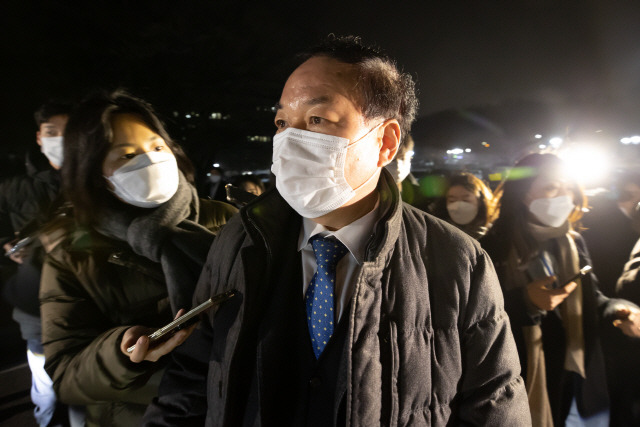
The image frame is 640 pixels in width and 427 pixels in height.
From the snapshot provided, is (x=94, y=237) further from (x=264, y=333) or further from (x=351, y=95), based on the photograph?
(x=351, y=95)

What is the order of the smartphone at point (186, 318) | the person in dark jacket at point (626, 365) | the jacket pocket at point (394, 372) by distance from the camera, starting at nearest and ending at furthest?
the jacket pocket at point (394, 372)
the smartphone at point (186, 318)
the person in dark jacket at point (626, 365)

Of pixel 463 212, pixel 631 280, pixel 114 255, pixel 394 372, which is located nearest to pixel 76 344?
pixel 114 255

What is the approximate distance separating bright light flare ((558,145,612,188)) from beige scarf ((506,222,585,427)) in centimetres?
85

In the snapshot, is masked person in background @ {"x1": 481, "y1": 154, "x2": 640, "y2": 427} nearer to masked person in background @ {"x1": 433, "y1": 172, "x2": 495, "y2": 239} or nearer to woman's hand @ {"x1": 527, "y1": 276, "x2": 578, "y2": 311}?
woman's hand @ {"x1": 527, "y1": 276, "x2": 578, "y2": 311}

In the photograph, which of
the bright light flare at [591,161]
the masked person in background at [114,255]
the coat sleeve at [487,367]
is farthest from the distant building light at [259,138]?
the bright light flare at [591,161]

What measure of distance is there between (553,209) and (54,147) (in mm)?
3362

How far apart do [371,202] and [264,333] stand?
0.75 meters

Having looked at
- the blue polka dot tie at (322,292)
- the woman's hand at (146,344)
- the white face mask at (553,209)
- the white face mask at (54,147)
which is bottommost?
the woman's hand at (146,344)

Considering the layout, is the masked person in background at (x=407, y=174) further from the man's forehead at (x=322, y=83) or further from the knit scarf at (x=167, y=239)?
the knit scarf at (x=167, y=239)

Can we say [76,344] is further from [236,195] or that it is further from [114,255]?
[236,195]

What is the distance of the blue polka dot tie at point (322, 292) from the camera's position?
4.08 feet

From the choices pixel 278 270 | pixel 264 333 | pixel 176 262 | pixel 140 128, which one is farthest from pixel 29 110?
pixel 264 333

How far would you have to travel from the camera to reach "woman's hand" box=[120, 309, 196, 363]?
1266mm

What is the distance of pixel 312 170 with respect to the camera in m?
1.30
